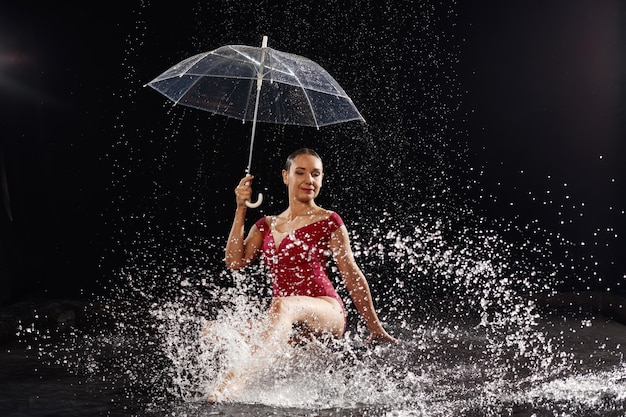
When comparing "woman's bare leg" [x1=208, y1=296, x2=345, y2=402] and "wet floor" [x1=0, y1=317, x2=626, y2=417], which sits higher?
"woman's bare leg" [x1=208, y1=296, x2=345, y2=402]

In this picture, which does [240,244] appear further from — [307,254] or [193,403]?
[193,403]

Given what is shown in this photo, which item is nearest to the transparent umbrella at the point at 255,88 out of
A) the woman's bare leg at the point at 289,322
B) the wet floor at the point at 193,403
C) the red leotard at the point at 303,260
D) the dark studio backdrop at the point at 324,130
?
the red leotard at the point at 303,260

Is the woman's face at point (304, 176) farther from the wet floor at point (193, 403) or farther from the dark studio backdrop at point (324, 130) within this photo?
the dark studio backdrop at point (324, 130)

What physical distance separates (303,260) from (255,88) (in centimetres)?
104

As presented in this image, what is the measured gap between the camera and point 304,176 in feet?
12.8

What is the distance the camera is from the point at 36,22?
5.64 metres

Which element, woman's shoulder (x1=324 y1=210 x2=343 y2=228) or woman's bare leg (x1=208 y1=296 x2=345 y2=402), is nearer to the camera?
woman's bare leg (x1=208 y1=296 x2=345 y2=402)

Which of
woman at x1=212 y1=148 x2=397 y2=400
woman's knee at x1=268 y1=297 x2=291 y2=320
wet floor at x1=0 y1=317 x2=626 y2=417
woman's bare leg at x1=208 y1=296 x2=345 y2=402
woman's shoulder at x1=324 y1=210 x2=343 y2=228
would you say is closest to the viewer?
wet floor at x1=0 y1=317 x2=626 y2=417

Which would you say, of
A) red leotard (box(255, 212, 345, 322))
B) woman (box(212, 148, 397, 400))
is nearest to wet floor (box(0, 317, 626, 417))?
woman (box(212, 148, 397, 400))

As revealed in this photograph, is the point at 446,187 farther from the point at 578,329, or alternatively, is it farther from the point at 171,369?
the point at 171,369

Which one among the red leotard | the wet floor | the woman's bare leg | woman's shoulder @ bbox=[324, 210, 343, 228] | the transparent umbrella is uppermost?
the transparent umbrella

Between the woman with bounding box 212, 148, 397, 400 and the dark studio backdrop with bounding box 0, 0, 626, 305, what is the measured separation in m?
1.98

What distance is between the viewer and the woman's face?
390cm

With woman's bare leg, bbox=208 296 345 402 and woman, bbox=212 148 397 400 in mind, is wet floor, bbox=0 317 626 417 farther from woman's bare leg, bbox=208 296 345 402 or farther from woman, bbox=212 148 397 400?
woman, bbox=212 148 397 400
